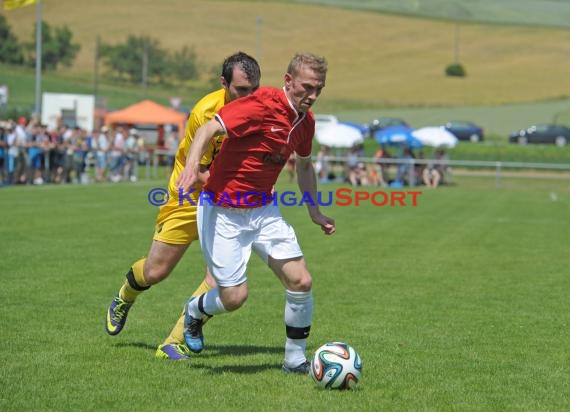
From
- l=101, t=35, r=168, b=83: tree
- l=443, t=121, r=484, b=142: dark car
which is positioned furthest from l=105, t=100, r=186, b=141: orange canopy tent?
l=101, t=35, r=168, b=83: tree

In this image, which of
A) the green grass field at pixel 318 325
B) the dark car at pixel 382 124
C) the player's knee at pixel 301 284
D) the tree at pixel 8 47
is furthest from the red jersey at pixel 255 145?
the tree at pixel 8 47

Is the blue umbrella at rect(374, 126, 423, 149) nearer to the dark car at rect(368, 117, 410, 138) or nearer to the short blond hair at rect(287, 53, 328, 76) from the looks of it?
the dark car at rect(368, 117, 410, 138)

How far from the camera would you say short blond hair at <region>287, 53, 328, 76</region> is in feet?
20.1

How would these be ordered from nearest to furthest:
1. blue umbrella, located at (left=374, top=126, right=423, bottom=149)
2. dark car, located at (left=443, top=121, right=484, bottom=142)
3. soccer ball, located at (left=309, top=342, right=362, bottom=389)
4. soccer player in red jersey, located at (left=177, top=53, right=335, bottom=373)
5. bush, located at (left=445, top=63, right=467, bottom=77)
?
soccer ball, located at (left=309, top=342, right=362, bottom=389)
soccer player in red jersey, located at (left=177, top=53, right=335, bottom=373)
blue umbrella, located at (left=374, top=126, right=423, bottom=149)
dark car, located at (left=443, top=121, right=484, bottom=142)
bush, located at (left=445, top=63, right=467, bottom=77)

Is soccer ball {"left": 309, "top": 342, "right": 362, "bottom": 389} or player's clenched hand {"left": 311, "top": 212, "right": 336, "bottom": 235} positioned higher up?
player's clenched hand {"left": 311, "top": 212, "right": 336, "bottom": 235}

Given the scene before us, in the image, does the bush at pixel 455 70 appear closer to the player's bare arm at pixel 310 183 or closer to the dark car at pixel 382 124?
the dark car at pixel 382 124

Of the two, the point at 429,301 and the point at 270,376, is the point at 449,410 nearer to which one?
the point at 270,376

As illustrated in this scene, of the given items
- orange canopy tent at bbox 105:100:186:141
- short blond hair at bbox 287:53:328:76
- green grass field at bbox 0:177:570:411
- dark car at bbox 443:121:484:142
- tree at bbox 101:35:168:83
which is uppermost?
tree at bbox 101:35:168:83

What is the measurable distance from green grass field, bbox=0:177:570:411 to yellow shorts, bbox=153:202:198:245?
0.88 metres

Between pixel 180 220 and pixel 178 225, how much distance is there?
0.04 m

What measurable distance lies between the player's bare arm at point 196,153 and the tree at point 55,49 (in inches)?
3245

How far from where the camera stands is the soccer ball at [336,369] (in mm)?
6195

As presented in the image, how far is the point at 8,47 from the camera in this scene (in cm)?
8538

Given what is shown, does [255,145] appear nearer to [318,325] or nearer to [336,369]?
[336,369]
